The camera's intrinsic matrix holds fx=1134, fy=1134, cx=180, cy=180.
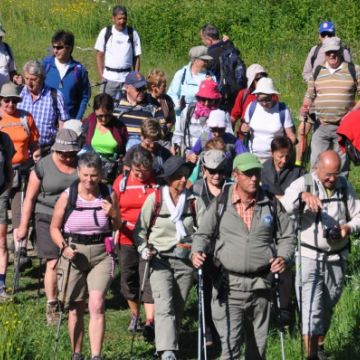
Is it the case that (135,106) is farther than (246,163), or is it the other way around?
(135,106)

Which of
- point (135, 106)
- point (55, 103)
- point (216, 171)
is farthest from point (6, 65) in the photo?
point (216, 171)

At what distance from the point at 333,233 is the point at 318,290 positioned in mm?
624

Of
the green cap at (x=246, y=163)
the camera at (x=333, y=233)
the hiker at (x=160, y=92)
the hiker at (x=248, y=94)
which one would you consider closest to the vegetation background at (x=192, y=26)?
the hiker at (x=248, y=94)

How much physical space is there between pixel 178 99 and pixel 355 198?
197 inches

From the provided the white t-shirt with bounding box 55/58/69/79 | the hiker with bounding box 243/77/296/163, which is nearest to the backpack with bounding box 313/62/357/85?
the hiker with bounding box 243/77/296/163

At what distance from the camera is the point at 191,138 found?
1239 centimetres

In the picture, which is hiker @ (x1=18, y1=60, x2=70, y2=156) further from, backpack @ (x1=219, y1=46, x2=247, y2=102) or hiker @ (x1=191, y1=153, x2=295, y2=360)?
hiker @ (x1=191, y1=153, x2=295, y2=360)

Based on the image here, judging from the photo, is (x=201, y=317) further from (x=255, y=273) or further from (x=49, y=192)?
(x=49, y=192)

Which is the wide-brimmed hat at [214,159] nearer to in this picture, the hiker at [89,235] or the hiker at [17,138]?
the hiker at [89,235]

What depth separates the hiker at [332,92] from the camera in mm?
13383

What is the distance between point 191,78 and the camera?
46.3ft

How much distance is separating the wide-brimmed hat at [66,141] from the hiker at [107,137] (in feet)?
5.96

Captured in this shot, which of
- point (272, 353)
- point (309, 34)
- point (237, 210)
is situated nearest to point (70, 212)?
point (237, 210)

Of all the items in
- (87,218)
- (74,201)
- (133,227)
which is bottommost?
(133,227)
